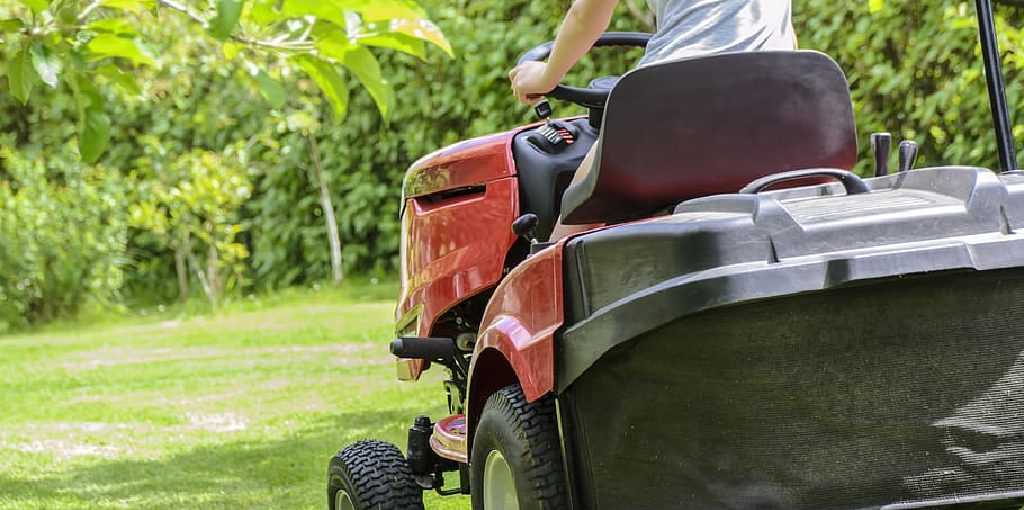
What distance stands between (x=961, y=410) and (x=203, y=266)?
12.4 m

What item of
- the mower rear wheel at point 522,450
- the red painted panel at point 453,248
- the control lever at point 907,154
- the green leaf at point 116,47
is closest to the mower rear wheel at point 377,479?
the red painted panel at point 453,248

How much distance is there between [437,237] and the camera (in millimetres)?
3232

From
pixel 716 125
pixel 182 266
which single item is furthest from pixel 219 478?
pixel 182 266

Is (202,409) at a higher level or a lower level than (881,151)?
lower

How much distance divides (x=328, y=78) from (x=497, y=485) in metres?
1.12

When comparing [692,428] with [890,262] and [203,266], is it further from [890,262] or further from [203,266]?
[203,266]

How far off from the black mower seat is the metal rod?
1.57 feet

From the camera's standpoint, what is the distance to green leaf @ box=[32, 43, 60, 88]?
298cm

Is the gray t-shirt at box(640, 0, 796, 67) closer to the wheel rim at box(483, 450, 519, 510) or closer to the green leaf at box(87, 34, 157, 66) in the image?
the wheel rim at box(483, 450, 519, 510)

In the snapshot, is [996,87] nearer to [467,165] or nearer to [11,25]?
[467,165]

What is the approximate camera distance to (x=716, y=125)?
2.26 meters

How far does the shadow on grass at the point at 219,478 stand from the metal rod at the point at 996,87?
8.44ft

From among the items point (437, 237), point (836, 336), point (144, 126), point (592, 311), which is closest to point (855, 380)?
point (836, 336)

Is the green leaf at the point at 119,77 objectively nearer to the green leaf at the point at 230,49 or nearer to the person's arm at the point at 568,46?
the green leaf at the point at 230,49
